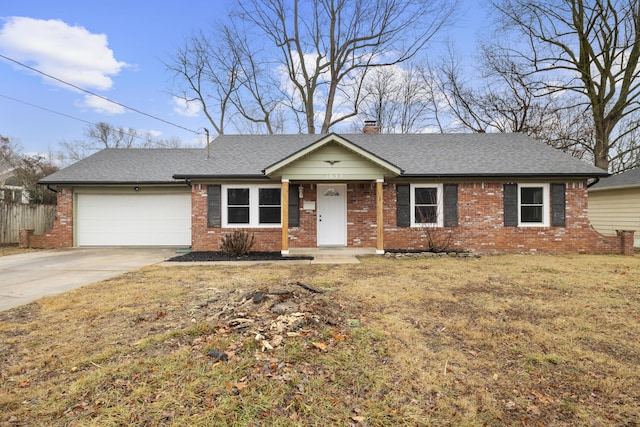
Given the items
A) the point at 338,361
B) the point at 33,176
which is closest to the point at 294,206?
the point at 338,361

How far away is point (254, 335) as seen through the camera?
137 inches

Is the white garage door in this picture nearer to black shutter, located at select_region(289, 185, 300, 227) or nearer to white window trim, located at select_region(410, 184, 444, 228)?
black shutter, located at select_region(289, 185, 300, 227)

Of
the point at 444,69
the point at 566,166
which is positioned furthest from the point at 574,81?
the point at 566,166

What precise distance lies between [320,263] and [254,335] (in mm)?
5331

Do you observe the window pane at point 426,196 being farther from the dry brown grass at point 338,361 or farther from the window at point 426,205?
the dry brown grass at point 338,361

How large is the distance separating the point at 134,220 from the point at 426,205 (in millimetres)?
11186

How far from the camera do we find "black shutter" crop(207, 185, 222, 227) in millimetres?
10844

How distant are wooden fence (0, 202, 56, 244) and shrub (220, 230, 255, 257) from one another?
929 cm

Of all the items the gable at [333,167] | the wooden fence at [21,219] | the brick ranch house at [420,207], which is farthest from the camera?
the wooden fence at [21,219]

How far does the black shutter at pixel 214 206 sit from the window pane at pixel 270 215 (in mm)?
1433

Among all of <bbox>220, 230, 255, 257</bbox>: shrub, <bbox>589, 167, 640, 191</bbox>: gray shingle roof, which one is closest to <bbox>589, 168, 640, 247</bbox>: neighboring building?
<bbox>589, 167, 640, 191</bbox>: gray shingle roof

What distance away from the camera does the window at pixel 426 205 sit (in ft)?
35.9

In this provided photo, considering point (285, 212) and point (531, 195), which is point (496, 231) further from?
point (285, 212)

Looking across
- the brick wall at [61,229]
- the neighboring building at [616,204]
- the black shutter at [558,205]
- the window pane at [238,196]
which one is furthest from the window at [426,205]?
the brick wall at [61,229]
